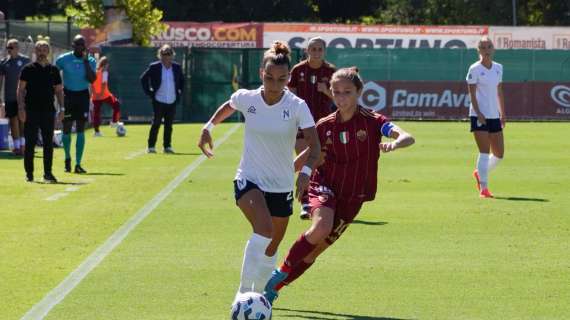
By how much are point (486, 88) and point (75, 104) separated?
7187 mm

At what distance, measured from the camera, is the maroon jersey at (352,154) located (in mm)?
9625

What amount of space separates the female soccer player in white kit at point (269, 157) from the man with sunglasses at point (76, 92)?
12307 millimetres

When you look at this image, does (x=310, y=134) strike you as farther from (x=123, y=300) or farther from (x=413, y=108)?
(x=413, y=108)

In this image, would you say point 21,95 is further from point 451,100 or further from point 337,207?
point 451,100

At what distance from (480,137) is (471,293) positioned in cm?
812

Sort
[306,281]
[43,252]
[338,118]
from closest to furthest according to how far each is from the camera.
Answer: [338,118] < [306,281] < [43,252]

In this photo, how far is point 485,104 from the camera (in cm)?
1767

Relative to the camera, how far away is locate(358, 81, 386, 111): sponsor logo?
1719 inches

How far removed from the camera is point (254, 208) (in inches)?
354

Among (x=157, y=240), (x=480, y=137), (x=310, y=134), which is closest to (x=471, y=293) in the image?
(x=310, y=134)

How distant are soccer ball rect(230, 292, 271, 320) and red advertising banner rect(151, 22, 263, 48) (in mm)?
50046

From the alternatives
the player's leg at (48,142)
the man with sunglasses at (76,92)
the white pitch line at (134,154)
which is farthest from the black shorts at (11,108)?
the player's leg at (48,142)

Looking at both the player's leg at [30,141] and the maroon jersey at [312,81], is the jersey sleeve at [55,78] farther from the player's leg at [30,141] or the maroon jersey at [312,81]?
the maroon jersey at [312,81]

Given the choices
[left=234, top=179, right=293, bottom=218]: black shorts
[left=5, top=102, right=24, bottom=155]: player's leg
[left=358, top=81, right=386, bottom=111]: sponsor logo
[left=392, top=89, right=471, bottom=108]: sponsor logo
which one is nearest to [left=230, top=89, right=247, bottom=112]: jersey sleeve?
[left=234, top=179, right=293, bottom=218]: black shorts
